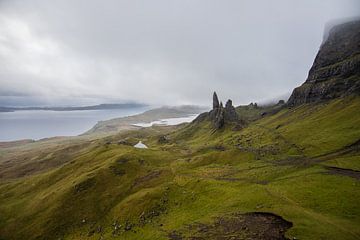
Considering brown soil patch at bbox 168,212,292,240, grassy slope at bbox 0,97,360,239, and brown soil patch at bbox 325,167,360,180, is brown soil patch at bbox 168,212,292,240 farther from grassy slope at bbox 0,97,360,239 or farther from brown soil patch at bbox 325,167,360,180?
brown soil patch at bbox 325,167,360,180

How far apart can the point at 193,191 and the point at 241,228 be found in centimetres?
3329

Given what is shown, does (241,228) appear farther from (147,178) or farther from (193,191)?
(147,178)

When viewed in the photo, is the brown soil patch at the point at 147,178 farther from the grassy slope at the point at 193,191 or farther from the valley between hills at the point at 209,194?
the grassy slope at the point at 193,191

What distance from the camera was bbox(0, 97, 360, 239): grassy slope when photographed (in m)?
57.7

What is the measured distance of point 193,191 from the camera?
83.7 m

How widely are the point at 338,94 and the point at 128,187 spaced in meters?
171

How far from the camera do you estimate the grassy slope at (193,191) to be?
5772 centimetres

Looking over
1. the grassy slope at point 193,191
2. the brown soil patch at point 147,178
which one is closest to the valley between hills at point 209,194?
the brown soil patch at point 147,178

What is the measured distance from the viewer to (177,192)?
8588cm

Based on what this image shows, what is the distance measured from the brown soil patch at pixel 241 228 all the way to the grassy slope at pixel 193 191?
210cm

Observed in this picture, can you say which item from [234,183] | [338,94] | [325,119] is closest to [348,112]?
[325,119]

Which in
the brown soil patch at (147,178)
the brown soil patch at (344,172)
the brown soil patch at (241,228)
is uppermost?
the brown soil patch at (344,172)

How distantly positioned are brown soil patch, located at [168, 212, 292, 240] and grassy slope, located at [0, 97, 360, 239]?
6.88 feet

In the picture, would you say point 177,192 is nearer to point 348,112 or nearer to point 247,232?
point 247,232
